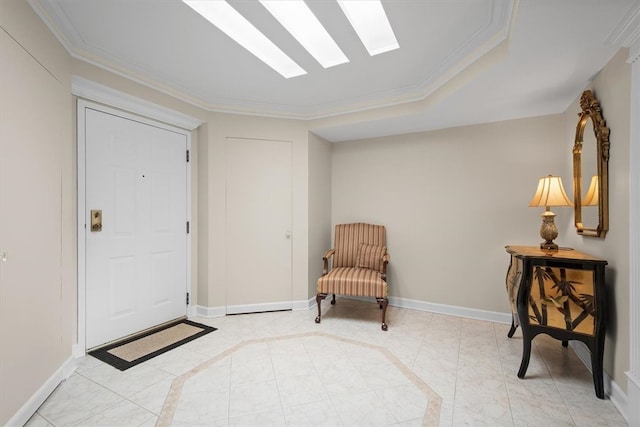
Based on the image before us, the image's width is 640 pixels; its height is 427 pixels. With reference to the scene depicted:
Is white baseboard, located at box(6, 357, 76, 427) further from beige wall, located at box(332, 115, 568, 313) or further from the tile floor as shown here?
beige wall, located at box(332, 115, 568, 313)

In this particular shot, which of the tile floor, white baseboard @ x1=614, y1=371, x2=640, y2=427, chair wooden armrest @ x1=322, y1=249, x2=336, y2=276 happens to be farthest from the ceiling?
the tile floor

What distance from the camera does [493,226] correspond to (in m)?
3.19

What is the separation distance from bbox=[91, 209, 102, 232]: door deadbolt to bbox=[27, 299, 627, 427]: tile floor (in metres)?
1.08

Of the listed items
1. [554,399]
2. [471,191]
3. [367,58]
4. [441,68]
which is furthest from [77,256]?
[471,191]

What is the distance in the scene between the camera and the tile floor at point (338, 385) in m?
1.65

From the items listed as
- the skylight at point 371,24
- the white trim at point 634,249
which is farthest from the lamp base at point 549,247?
the skylight at point 371,24

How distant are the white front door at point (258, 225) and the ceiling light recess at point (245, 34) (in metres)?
1.04

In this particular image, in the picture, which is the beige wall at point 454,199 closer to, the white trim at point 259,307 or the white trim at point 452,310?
the white trim at point 452,310

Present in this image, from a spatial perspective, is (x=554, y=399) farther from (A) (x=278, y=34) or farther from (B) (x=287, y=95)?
(B) (x=287, y=95)

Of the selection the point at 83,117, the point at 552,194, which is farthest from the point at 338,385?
the point at 83,117

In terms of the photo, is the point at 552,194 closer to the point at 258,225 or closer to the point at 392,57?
the point at 392,57

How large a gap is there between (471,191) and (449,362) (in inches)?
77.2

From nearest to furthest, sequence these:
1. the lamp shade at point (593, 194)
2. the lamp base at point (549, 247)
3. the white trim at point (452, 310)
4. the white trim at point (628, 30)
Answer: the white trim at point (628, 30) < the lamp shade at point (593, 194) < the lamp base at point (549, 247) < the white trim at point (452, 310)

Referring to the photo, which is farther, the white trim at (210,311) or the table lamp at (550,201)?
the white trim at (210,311)
